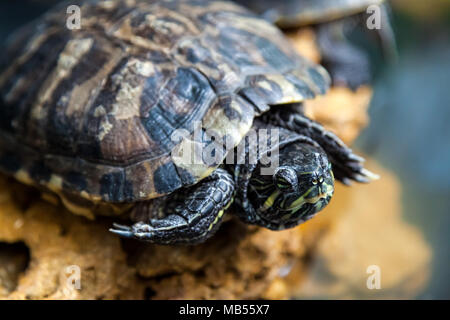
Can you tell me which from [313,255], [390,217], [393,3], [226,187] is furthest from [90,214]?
[393,3]

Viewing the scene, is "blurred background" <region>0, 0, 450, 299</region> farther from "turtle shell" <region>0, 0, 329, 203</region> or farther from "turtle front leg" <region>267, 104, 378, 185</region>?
"turtle shell" <region>0, 0, 329, 203</region>

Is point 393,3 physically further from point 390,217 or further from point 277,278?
point 277,278

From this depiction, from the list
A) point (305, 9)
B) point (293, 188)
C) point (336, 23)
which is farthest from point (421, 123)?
point (293, 188)

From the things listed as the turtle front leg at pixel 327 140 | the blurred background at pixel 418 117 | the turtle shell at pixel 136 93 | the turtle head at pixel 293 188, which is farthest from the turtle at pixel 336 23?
the turtle head at pixel 293 188

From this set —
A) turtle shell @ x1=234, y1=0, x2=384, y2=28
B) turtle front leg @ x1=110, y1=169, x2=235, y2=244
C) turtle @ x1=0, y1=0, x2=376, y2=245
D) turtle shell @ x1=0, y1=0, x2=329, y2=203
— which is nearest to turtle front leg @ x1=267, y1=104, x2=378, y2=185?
turtle @ x1=0, y1=0, x2=376, y2=245

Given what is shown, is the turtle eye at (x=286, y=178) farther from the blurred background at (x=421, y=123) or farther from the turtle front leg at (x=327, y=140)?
the blurred background at (x=421, y=123)

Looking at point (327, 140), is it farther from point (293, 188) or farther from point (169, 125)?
point (169, 125)
